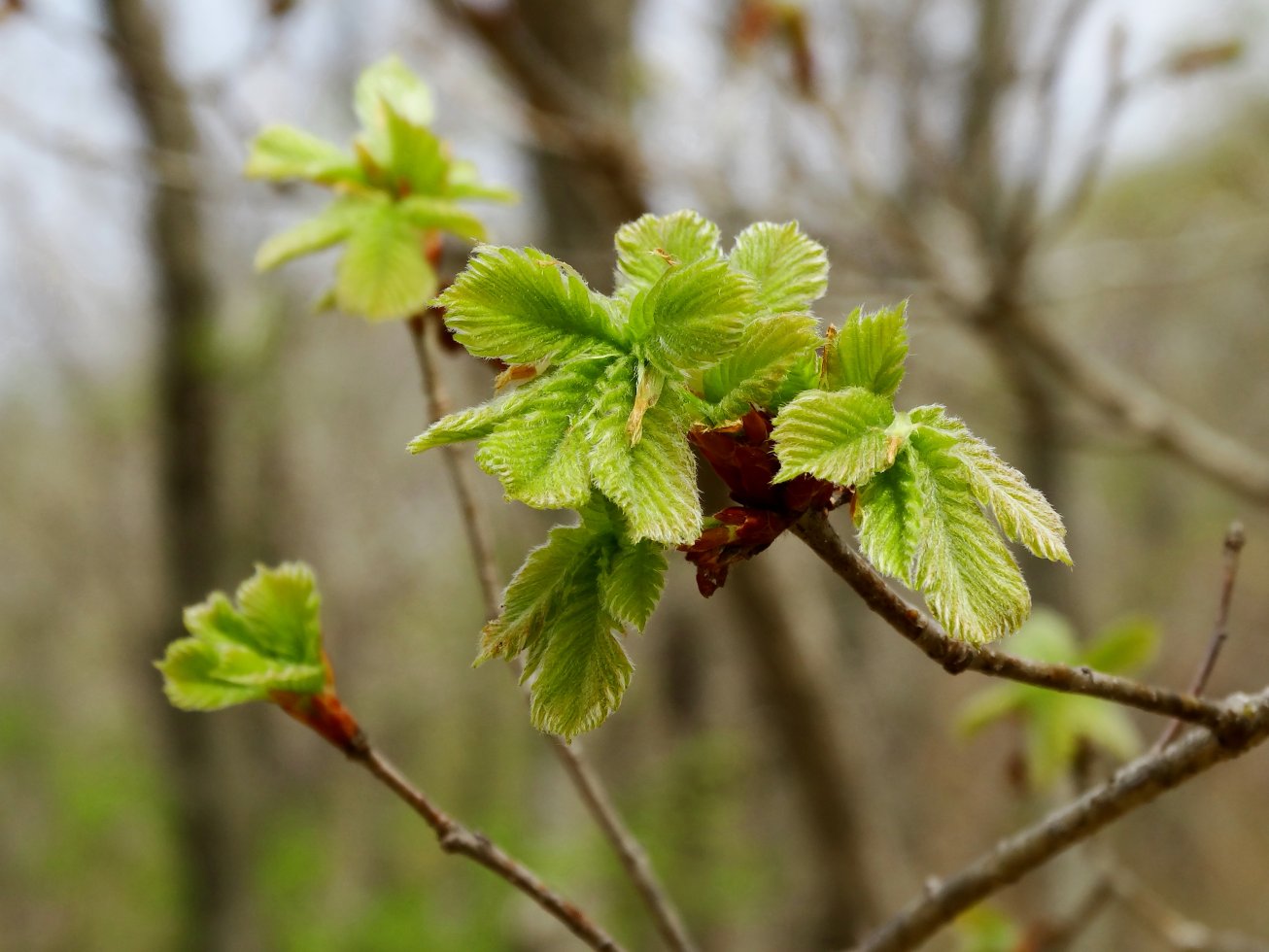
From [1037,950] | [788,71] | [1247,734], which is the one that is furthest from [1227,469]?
[1247,734]

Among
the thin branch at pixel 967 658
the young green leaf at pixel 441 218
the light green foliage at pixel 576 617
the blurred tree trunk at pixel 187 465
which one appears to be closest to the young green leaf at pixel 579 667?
the light green foliage at pixel 576 617

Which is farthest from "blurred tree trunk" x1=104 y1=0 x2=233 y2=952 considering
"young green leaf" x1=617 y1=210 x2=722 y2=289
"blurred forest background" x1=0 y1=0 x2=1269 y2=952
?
"young green leaf" x1=617 y1=210 x2=722 y2=289

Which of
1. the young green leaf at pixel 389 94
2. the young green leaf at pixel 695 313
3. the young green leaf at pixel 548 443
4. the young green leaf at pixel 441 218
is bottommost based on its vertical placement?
the young green leaf at pixel 548 443

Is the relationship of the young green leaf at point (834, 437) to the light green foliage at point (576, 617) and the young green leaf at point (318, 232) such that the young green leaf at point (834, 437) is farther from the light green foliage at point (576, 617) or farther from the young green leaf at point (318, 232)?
the young green leaf at point (318, 232)

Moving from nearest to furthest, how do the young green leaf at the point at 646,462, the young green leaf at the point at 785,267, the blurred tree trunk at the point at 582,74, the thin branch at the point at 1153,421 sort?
1. the young green leaf at the point at 646,462
2. the young green leaf at the point at 785,267
3. the thin branch at the point at 1153,421
4. the blurred tree trunk at the point at 582,74

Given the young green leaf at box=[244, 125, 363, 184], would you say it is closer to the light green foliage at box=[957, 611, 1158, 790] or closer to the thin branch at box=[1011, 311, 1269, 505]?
the light green foliage at box=[957, 611, 1158, 790]

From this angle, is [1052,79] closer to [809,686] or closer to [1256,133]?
[809,686]

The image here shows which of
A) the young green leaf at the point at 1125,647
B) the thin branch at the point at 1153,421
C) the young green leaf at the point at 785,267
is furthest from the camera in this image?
the thin branch at the point at 1153,421
